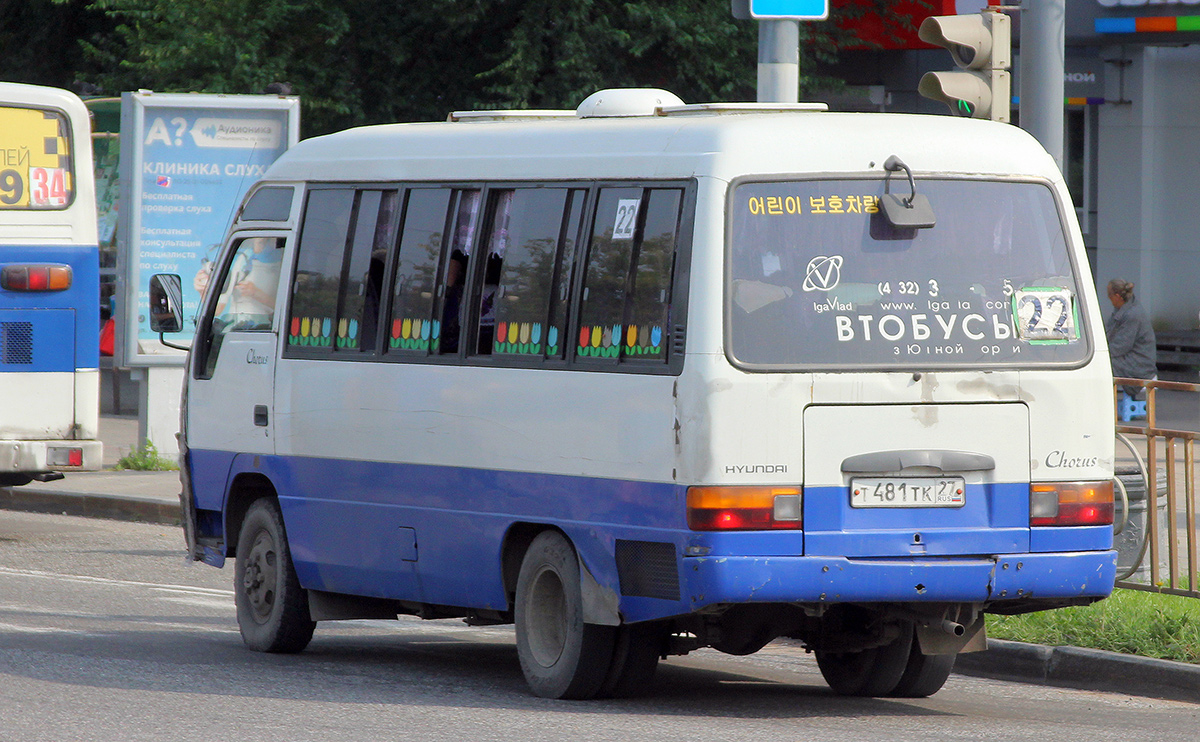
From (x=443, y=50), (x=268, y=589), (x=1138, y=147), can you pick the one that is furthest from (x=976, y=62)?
(x=1138, y=147)

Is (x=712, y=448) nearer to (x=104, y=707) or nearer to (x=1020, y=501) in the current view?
(x=1020, y=501)

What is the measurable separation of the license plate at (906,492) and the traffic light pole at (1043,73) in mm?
3097

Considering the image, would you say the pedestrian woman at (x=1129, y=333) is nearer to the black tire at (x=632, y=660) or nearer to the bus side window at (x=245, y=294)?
the bus side window at (x=245, y=294)

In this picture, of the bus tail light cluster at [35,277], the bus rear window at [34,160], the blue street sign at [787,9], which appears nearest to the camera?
the blue street sign at [787,9]

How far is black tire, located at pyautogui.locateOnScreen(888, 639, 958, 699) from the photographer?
826cm

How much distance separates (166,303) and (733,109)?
3108 millimetres

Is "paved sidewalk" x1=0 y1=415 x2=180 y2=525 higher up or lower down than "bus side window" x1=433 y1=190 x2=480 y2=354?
lower down

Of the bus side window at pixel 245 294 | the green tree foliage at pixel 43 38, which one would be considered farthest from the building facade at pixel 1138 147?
the bus side window at pixel 245 294

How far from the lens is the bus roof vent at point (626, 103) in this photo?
351 inches

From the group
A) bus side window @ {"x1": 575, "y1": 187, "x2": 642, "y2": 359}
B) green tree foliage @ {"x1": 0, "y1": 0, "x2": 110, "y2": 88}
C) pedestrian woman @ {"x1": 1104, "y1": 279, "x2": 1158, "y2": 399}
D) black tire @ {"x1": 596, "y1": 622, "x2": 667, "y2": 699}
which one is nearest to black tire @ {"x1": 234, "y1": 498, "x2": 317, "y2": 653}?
black tire @ {"x1": 596, "y1": 622, "x2": 667, "y2": 699}

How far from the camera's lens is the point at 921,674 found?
8.29 metres

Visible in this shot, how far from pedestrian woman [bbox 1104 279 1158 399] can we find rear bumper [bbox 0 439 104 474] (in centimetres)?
947

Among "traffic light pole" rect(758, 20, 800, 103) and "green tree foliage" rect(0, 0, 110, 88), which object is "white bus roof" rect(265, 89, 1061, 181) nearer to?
"traffic light pole" rect(758, 20, 800, 103)

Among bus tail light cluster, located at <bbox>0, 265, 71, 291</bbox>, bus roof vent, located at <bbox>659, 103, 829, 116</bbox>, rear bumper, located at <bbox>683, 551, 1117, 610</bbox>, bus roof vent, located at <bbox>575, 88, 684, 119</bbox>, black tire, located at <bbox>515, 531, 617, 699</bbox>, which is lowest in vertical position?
black tire, located at <bbox>515, 531, 617, 699</bbox>
